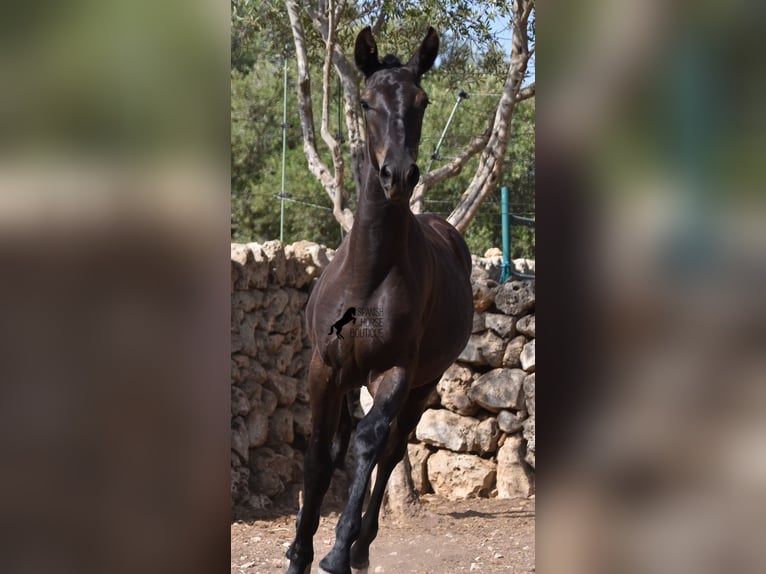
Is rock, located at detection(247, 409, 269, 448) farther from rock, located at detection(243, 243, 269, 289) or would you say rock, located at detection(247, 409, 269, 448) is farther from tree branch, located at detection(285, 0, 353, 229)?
tree branch, located at detection(285, 0, 353, 229)

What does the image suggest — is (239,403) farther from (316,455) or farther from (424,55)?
(424,55)

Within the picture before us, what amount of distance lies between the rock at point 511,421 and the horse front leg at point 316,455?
98.5 inches

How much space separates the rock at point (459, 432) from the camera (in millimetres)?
5969

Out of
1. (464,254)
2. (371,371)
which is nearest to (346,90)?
(464,254)

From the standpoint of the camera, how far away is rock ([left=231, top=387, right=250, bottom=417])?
210 inches

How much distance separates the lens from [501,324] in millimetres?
6012

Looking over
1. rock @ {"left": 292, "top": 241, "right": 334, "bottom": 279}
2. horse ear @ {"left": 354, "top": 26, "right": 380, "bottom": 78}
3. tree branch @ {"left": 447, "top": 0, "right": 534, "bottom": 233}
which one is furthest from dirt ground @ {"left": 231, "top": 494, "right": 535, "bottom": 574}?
horse ear @ {"left": 354, "top": 26, "right": 380, "bottom": 78}

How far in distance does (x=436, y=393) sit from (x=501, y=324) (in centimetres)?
65

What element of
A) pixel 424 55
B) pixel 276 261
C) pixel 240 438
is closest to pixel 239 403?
pixel 240 438

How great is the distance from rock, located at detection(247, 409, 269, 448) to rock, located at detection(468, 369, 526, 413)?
142 centimetres
